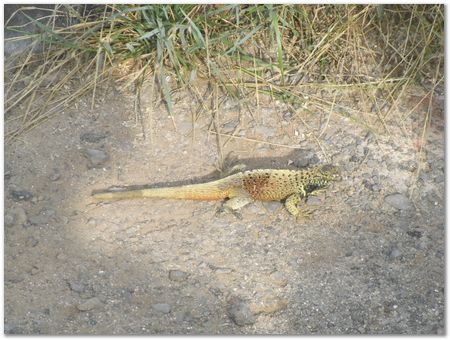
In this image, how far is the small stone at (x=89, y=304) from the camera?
3301 millimetres

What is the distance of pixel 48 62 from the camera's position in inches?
176

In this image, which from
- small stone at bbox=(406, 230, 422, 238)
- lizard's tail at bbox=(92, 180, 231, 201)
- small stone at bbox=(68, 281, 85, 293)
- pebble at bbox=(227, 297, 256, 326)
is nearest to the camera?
pebble at bbox=(227, 297, 256, 326)

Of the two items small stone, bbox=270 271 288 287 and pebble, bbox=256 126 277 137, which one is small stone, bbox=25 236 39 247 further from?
pebble, bbox=256 126 277 137

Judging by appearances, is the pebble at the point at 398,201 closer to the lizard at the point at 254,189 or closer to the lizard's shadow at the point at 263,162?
the lizard at the point at 254,189

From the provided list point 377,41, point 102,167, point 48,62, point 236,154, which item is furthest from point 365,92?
point 48,62

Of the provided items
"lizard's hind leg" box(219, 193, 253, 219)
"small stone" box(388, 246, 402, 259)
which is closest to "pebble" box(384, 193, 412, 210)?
"small stone" box(388, 246, 402, 259)

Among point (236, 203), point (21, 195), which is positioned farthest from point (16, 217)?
point (236, 203)

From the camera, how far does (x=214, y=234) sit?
371cm

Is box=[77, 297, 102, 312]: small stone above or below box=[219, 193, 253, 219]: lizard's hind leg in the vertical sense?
below

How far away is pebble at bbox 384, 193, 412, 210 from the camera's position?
385 centimetres

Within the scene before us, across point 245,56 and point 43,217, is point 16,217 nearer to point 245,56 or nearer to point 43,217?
point 43,217

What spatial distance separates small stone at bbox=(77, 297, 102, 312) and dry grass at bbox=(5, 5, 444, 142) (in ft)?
4.23

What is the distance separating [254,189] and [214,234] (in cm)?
37

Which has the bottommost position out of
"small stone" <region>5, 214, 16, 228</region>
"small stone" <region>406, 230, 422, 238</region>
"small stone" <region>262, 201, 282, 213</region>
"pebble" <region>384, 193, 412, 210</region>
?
"small stone" <region>262, 201, 282, 213</region>
